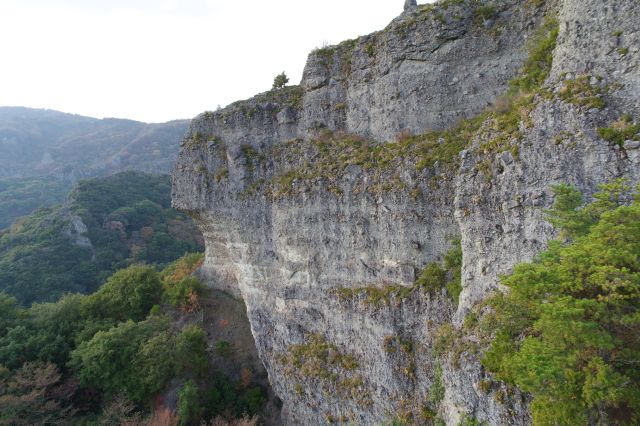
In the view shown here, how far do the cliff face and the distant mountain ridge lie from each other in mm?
92125

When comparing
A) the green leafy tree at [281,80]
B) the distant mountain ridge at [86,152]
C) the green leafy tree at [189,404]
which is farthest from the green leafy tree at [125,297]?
the distant mountain ridge at [86,152]

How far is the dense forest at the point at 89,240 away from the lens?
37438 mm

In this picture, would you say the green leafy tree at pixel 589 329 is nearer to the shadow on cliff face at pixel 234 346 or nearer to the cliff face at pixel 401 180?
the cliff face at pixel 401 180

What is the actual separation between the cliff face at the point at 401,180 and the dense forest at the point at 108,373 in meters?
3.73

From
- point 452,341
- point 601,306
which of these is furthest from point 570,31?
point 452,341

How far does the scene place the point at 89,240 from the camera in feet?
147

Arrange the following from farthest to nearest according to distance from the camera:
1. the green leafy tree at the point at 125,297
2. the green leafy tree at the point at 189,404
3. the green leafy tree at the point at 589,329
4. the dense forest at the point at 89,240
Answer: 1. the dense forest at the point at 89,240
2. the green leafy tree at the point at 125,297
3. the green leafy tree at the point at 189,404
4. the green leafy tree at the point at 589,329

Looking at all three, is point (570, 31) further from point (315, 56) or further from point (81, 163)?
point (81, 163)

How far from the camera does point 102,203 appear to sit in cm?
5219

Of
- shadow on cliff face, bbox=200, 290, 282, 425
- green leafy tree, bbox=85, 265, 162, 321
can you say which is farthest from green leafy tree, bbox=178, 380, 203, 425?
green leafy tree, bbox=85, 265, 162, 321

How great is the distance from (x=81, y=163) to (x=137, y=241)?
92365 mm

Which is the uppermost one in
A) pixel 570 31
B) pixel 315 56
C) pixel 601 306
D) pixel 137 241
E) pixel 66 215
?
pixel 315 56

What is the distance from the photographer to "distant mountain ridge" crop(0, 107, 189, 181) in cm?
10831

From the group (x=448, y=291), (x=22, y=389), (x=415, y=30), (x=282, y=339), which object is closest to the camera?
(x=448, y=291)
